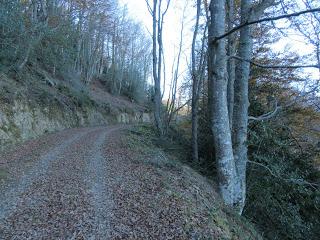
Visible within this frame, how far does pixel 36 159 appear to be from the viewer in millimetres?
7676

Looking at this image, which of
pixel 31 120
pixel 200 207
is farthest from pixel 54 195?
pixel 31 120

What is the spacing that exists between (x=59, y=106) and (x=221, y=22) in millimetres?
11161

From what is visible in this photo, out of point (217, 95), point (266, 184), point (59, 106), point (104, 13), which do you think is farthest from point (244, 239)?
point (104, 13)

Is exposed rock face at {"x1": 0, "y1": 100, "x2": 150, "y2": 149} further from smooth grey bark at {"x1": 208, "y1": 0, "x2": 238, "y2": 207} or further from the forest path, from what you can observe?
smooth grey bark at {"x1": 208, "y1": 0, "x2": 238, "y2": 207}

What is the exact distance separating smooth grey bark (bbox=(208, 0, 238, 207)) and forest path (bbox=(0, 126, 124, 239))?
8.42ft

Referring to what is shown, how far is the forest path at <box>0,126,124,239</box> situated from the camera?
4012mm

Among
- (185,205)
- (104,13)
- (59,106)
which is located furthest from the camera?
(104,13)

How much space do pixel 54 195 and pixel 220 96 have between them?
3.87 m

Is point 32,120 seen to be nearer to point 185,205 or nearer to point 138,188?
point 138,188

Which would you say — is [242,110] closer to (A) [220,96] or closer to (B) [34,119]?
(A) [220,96]

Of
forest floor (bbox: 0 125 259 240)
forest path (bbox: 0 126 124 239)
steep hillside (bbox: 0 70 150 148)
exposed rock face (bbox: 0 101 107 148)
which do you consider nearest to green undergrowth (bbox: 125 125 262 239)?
forest floor (bbox: 0 125 259 240)

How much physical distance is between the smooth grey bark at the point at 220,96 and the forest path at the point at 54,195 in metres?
2.57

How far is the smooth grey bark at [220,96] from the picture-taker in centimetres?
574

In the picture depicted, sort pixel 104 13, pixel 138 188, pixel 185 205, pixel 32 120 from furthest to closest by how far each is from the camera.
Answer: pixel 104 13
pixel 32 120
pixel 138 188
pixel 185 205
